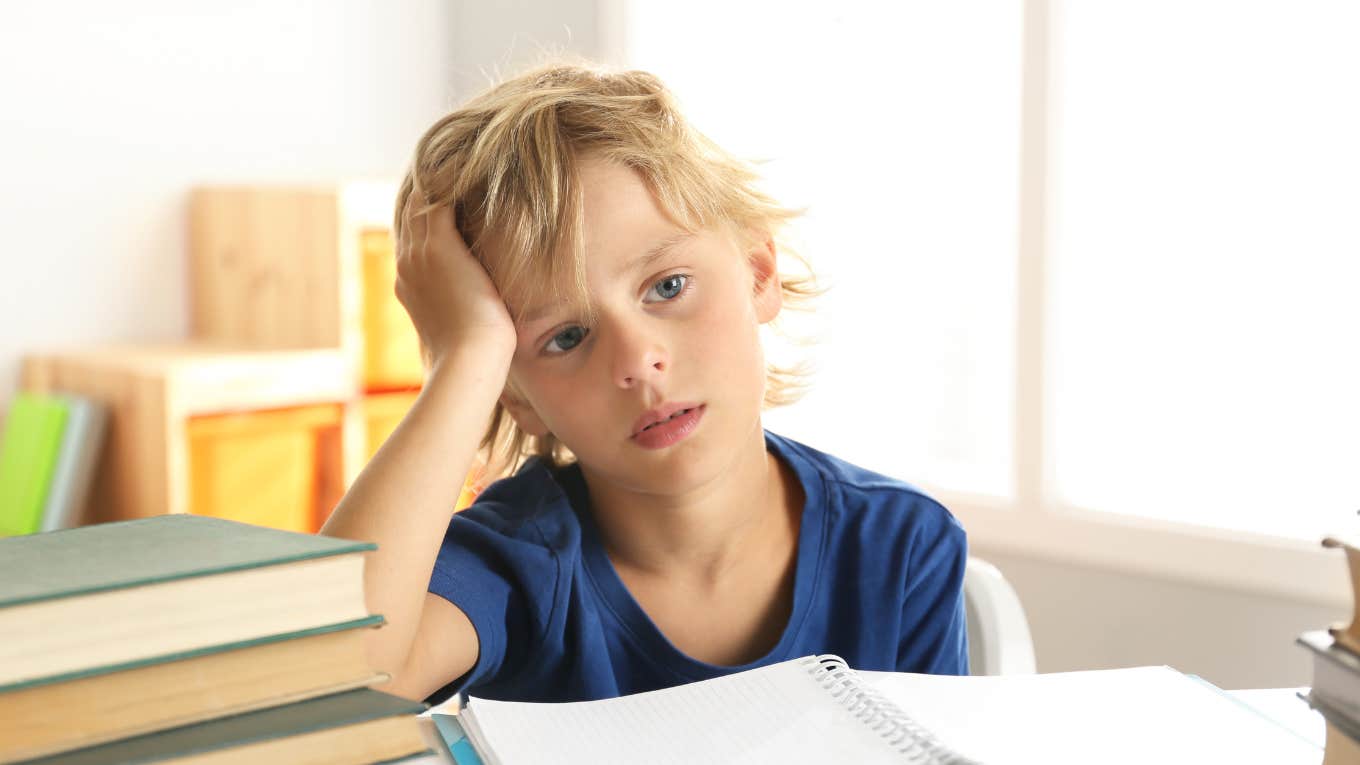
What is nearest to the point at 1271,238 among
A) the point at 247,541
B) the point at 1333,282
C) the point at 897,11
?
the point at 1333,282

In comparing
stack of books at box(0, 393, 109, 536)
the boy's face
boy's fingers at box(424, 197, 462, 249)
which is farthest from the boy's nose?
stack of books at box(0, 393, 109, 536)

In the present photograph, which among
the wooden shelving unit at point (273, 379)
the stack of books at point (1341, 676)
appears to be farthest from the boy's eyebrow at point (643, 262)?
the wooden shelving unit at point (273, 379)

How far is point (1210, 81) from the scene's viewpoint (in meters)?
1.87

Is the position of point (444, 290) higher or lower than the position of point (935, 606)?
higher

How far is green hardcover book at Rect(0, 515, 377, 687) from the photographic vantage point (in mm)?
442

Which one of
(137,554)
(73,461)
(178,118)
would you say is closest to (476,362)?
(137,554)

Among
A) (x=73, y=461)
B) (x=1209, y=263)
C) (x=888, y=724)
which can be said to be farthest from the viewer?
(x=73, y=461)

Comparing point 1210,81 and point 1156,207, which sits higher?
point 1210,81

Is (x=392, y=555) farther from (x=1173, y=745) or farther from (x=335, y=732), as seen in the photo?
(x=1173, y=745)

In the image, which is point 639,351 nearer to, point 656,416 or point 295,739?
point 656,416

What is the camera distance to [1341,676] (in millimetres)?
478

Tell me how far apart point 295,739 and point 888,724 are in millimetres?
233

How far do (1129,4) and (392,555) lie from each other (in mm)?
1538

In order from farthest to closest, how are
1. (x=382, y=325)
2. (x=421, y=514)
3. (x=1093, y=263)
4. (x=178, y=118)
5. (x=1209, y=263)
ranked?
(x=178, y=118) < (x=382, y=325) < (x=1093, y=263) < (x=1209, y=263) < (x=421, y=514)
